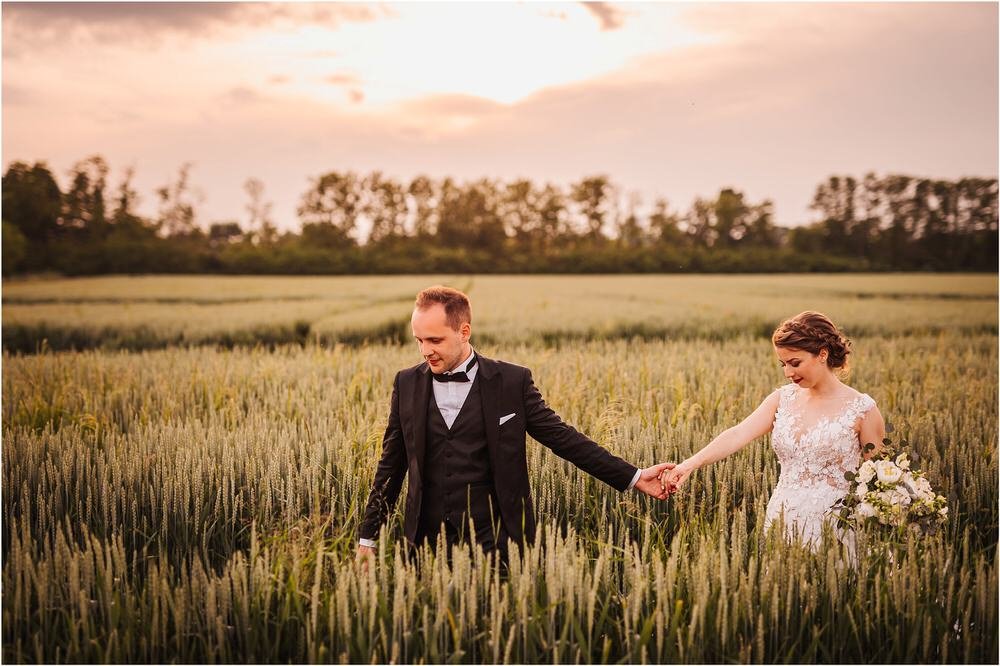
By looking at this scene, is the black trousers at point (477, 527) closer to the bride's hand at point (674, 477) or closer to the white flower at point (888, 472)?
the bride's hand at point (674, 477)

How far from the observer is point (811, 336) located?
3131mm

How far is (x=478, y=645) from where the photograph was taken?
7.82ft

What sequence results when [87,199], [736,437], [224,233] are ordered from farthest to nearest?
[224,233] → [87,199] → [736,437]

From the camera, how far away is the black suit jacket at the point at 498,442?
276 cm

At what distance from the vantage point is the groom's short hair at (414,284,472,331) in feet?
8.81

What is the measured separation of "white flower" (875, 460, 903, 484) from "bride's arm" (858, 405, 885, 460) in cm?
31

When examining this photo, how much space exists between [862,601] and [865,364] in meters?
6.89

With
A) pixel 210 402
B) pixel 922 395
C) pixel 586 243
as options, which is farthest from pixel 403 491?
pixel 586 243

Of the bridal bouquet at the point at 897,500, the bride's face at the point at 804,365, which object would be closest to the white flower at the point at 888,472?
the bridal bouquet at the point at 897,500

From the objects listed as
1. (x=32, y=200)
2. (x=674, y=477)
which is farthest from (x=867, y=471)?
(x=32, y=200)

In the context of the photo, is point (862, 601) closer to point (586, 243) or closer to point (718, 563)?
point (718, 563)

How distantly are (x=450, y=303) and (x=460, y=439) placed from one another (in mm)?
543

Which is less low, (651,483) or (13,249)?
(13,249)

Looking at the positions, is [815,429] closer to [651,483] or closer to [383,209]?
[651,483]
